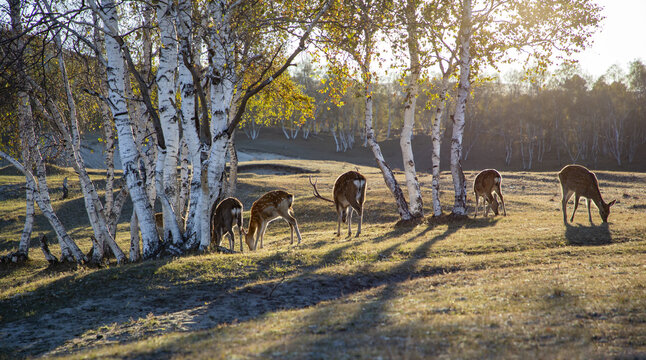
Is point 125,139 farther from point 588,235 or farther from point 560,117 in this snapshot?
point 560,117

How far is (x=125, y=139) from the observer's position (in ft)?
43.8

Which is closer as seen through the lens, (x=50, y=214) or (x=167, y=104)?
(x=167, y=104)

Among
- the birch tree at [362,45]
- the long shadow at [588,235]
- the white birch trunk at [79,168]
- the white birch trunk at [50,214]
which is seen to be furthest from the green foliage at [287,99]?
the long shadow at [588,235]

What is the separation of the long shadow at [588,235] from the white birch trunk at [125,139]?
1258cm

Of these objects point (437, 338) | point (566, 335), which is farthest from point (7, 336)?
point (566, 335)

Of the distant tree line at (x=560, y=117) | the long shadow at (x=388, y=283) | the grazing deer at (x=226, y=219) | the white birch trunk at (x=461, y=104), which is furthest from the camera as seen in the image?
the distant tree line at (x=560, y=117)

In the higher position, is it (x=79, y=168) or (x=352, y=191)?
(x=79, y=168)

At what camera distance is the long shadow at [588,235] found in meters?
14.7

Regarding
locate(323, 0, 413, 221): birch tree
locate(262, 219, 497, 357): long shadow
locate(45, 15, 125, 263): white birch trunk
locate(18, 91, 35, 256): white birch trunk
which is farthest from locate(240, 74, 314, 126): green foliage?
locate(18, 91, 35, 256): white birch trunk

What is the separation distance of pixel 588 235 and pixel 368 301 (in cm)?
1007

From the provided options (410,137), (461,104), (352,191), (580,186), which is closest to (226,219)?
(352,191)

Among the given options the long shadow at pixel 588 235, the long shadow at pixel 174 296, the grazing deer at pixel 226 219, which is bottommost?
the long shadow at pixel 174 296

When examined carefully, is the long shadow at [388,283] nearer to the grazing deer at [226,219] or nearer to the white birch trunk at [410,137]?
the white birch trunk at [410,137]

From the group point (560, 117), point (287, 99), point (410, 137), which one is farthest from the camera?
point (560, 117)
